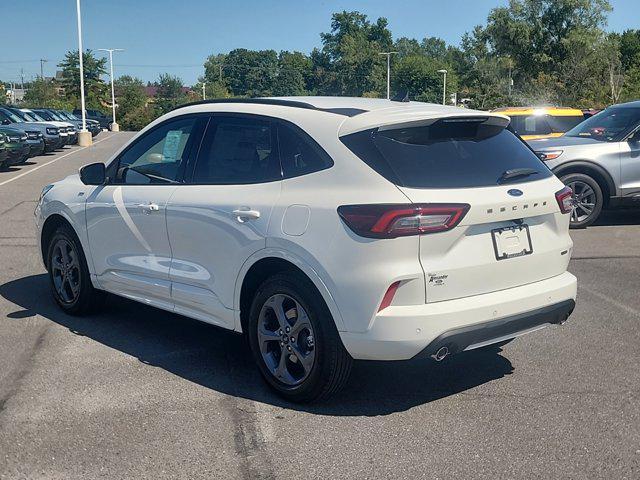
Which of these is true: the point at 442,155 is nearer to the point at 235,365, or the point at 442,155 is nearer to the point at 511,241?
the point at 511,241

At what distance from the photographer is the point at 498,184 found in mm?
4168

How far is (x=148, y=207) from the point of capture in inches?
204

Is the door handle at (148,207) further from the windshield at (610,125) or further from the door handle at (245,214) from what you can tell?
the windshield at (610,125)

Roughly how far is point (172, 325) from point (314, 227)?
7.80 ft

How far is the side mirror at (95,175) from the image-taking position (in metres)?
5.71

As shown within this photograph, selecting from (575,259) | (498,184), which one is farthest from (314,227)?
(575,259)

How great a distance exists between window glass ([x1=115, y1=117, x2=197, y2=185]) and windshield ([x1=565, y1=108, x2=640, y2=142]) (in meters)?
7.31

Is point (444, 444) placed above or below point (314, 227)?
below

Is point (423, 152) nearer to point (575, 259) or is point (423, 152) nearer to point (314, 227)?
point (314, 227)

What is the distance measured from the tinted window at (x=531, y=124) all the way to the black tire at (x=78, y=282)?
452 inches

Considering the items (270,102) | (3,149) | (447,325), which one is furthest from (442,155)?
(3,149)

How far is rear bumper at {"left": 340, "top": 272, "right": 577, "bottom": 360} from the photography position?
3838mm

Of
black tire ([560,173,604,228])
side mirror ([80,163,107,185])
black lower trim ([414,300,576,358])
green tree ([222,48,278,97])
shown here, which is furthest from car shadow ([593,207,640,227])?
green tree ([222,48,278,97])

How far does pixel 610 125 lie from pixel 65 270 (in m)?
8.06
